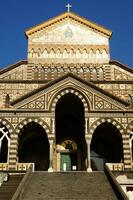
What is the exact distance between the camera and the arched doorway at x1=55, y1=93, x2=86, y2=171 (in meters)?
26.4

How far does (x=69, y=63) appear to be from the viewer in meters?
32.7

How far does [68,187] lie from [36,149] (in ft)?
31.0

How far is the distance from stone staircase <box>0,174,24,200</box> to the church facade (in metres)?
2.24

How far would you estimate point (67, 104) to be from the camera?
2644 centimetres

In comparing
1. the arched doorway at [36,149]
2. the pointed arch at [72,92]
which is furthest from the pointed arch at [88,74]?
the arched doorway at [36,149]

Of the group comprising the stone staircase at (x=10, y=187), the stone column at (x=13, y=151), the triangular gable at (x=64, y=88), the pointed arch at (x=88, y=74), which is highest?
the pointed arch at (x=88, y=74)

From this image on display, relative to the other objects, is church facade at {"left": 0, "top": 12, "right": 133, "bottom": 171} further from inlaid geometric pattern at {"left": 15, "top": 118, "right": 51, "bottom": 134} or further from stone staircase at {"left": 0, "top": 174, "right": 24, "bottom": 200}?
stone staircase at {"left": 0, "top": 174, "right": 24, "bottom": 200}

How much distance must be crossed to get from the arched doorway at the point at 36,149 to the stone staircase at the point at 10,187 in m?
5.70

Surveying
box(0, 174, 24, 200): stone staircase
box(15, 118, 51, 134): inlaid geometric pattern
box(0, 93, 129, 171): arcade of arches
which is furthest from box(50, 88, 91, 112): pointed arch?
box(0, 174, 24, 200): stone staircase

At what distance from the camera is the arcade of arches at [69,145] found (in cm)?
2623

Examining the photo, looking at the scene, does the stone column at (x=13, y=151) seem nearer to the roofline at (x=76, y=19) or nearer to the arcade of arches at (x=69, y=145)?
the arcade of arches at (x=69, y=145)

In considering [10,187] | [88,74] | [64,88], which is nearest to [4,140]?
[64,88]

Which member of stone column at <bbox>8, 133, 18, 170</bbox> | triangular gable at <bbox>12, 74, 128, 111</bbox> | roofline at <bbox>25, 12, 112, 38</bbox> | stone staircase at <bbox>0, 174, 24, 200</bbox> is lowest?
stone staircase at <bbox>0, 174, 24, 200</bbox>

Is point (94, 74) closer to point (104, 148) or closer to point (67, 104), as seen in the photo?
point (67, 104)
